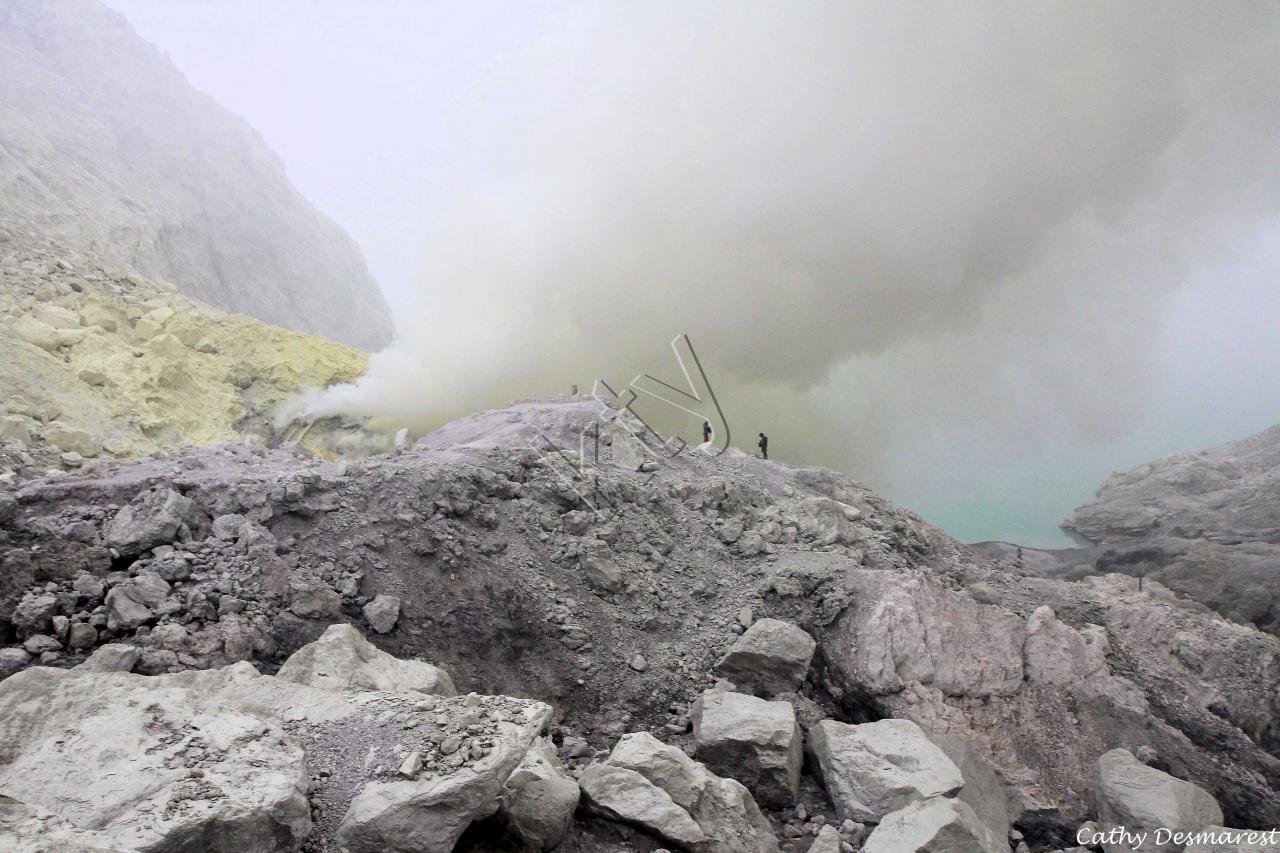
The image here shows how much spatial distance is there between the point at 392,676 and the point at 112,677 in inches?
75.2

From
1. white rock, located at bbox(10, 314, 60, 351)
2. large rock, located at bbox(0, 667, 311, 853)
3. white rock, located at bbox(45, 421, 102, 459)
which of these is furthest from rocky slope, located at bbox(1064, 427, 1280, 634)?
white rock, located at bbox(10, 314, 60, 351)

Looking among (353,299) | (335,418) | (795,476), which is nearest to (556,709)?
(795,476)

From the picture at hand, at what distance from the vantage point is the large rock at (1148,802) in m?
5.54

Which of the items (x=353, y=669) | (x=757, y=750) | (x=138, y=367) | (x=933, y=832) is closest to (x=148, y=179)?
(x=138, y=367)

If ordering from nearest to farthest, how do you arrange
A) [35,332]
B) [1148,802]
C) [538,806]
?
[538,806] < [1148,802] < [35,332]

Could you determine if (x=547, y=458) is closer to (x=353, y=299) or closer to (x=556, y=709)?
(x=556, y=709)

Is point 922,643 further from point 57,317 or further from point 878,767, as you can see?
point 57,317

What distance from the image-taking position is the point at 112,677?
4.44 meters

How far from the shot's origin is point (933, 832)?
4.57m

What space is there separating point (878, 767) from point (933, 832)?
3.50ft

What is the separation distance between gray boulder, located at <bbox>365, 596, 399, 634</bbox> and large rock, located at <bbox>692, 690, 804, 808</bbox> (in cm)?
314

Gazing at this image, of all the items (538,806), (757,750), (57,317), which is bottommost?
(538,806)

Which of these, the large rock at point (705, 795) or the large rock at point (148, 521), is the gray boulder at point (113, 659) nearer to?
the large rock at point (148, 521)

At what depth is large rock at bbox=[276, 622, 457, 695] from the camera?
541 centimetres
